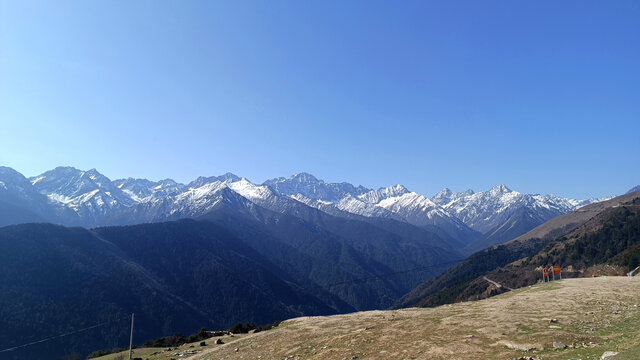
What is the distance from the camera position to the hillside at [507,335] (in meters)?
23.5

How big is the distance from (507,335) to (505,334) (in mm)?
370

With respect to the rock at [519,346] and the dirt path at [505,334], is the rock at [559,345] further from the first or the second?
the rock at [519,346]

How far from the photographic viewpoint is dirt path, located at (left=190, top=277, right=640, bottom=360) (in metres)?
23.8

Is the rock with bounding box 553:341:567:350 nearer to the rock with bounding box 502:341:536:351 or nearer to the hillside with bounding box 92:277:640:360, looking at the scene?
the hillside with bounding box 92:277:640:360

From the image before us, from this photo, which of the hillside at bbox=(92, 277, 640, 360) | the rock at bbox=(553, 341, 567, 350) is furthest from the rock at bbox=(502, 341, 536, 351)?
the rock at bbox=(553, 341, 567, 350)

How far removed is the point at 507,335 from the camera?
27.6 m

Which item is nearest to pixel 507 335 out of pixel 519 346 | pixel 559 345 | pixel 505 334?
pixel 505 334

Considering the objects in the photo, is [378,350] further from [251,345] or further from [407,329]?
[251,345]

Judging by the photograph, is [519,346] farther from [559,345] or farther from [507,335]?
[507,335]

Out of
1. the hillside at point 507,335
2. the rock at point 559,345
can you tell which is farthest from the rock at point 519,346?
the rock at point 559,345

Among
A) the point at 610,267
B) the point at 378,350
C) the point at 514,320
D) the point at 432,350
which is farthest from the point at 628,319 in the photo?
the point at 610,267

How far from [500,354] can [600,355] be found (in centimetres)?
539

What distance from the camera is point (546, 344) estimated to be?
24016 millimetres

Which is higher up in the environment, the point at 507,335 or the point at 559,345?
the point at 559,345
